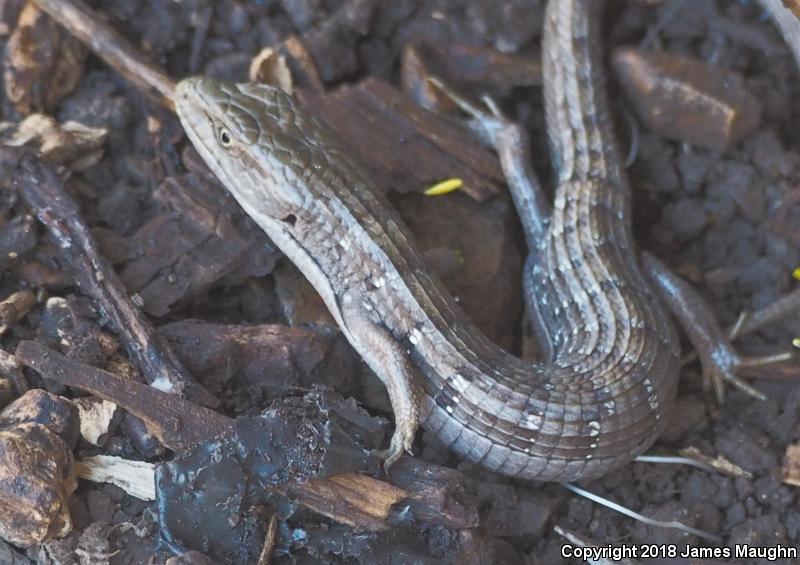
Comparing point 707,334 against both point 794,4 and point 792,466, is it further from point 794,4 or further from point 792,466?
point 794,4

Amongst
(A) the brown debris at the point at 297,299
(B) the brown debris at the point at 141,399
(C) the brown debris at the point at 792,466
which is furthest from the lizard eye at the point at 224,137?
(C) the brown debris at the point at 792,466

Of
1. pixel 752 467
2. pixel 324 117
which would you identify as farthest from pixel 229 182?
pixel 752 467

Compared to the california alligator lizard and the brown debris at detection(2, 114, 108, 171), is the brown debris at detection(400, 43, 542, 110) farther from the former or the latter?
the brown debris at detection(2, 114, 108, 171)

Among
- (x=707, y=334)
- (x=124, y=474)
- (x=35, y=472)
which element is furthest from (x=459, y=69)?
(x=35, y=472)

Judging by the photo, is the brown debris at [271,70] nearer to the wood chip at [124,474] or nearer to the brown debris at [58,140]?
the brown debris at [58,140]

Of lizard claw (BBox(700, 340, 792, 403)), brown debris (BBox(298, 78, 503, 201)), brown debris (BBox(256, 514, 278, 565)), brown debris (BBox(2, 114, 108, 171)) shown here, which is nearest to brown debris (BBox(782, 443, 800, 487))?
lizard claw (BBox(700, 340, 792, 403))

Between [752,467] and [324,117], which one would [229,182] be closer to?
[324,117]
